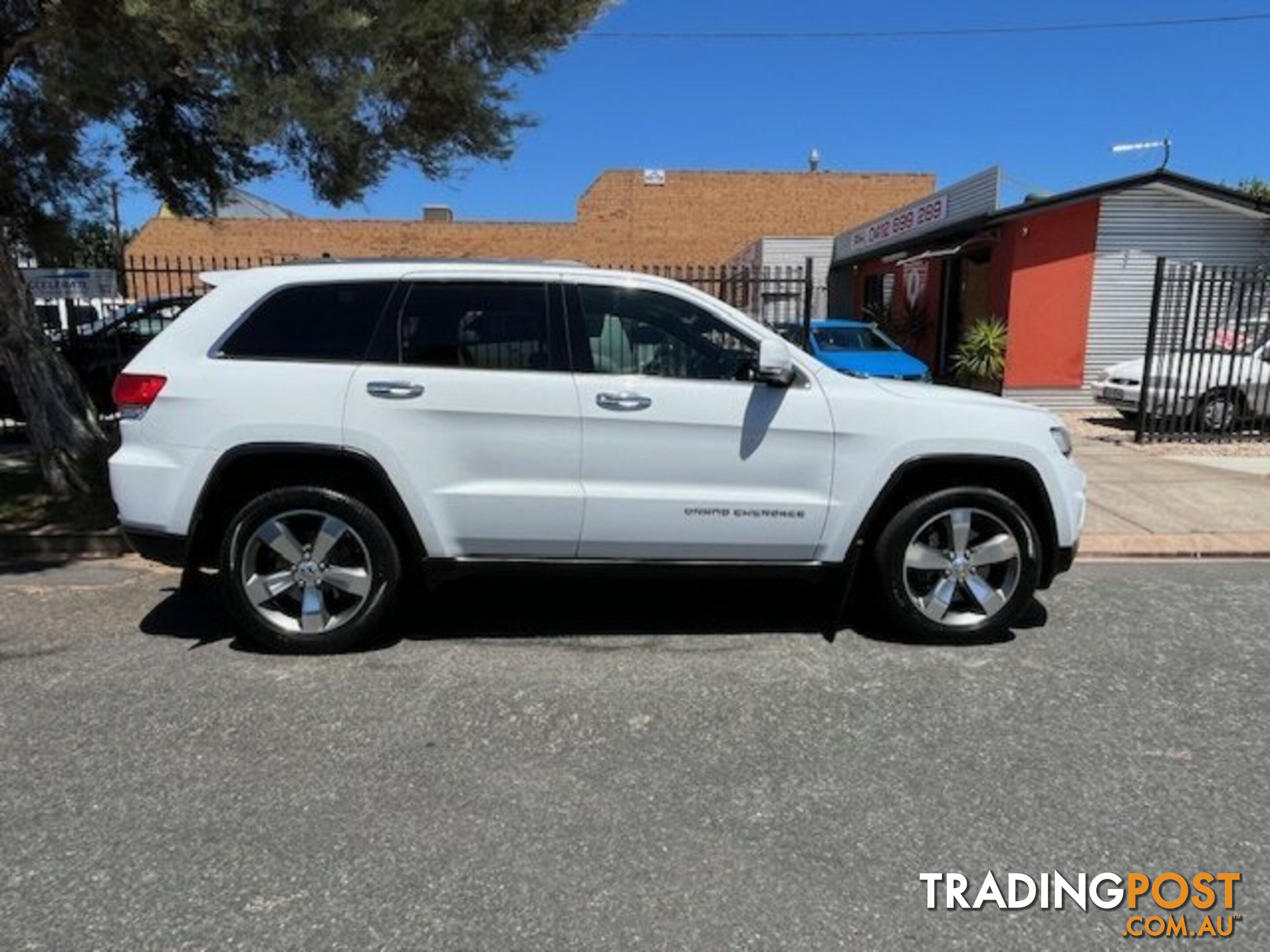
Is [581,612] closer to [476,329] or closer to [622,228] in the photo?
[476,329]

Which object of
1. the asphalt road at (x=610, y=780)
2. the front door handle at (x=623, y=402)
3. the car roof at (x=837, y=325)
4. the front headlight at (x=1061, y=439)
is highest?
the car roof at (x=837, y=325)

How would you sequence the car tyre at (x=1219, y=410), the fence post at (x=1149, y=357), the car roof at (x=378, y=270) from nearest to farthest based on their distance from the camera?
the car roof at (x=378, y=270) → the fence post at (x=1149, y=357) → the car tyre at (x=1219, y=410)

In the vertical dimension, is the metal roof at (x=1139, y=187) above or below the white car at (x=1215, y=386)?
above

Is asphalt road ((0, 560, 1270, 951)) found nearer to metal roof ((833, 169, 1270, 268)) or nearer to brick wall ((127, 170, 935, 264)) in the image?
metal roof ((833, 169, 1270, 268))

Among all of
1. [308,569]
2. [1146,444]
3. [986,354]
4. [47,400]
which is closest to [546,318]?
[308,569]

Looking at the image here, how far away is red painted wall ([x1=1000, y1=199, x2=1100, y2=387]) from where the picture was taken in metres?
16.0

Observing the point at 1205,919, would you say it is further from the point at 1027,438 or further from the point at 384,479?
the point at 384,479

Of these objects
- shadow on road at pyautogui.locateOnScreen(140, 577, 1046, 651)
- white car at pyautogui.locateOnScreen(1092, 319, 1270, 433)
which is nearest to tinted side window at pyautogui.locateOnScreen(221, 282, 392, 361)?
shadow on road at pyautogui.locateOnScreen(140, 577, 1046, 651)

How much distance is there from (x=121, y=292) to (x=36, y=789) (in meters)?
13.6

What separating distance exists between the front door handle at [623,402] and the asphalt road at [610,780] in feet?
4.03

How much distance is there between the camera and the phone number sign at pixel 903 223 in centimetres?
1916

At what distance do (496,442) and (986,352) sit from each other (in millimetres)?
13636

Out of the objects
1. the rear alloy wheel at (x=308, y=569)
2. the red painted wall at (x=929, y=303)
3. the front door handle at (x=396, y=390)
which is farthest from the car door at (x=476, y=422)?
the red painted wall at (x=929, y=303)

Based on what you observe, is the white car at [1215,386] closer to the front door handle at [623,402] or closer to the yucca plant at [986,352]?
the yucca plant at [986,352]
